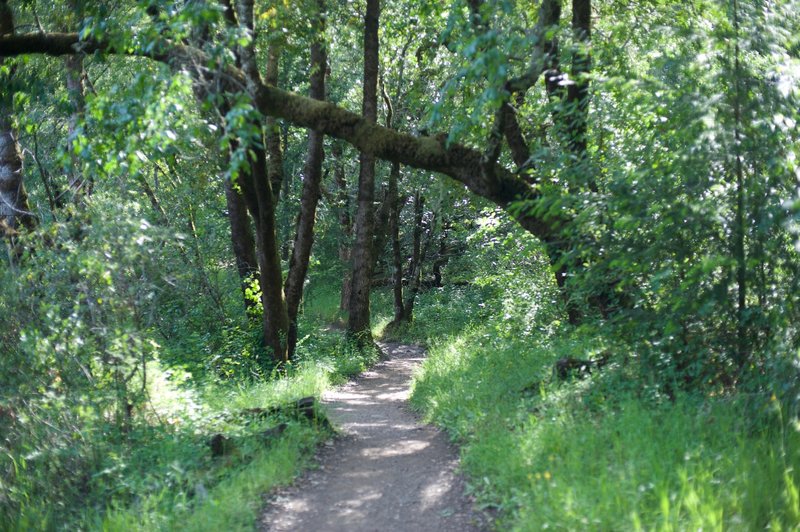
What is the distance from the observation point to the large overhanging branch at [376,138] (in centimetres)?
848

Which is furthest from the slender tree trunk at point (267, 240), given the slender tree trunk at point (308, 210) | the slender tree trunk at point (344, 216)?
the slender tree trunk at point (344, 216)

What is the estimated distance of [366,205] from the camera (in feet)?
52.3

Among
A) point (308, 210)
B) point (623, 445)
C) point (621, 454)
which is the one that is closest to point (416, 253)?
point (308, 210)

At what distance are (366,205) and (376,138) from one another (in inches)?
278

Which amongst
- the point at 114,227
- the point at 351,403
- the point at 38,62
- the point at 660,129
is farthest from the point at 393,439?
→ the point at 38,62

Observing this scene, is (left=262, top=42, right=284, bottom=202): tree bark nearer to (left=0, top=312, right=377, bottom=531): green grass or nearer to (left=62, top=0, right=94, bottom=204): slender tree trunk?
(left=62, top=0, right=94, bottom=204): slender tree trunk

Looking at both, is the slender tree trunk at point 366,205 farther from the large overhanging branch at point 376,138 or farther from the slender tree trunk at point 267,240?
the large overhanging branch at point 376,138

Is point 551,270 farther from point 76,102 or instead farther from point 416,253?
point 416,253

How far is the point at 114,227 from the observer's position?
7.38 metres

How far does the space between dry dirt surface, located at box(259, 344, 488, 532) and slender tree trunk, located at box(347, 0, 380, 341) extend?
600 centimetres

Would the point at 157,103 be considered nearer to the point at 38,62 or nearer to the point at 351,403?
the point at 38,62

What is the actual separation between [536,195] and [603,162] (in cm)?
88

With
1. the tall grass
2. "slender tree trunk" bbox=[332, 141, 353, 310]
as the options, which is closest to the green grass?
the tall grass

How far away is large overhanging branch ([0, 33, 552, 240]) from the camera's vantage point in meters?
8.48
